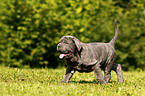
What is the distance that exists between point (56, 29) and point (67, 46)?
1274 centimetres

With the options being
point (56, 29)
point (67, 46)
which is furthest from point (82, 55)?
point (56, 29)

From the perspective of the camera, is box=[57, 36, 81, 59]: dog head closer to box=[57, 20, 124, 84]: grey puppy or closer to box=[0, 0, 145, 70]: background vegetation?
box=[57, 20, 124, 84]: grey puppy

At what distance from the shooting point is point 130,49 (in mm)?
19234

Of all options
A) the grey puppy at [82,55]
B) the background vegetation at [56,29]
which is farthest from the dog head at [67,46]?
the background vegetation at [56,29]

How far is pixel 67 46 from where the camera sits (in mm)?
Result: 6629

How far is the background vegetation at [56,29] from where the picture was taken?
17719 millimetres

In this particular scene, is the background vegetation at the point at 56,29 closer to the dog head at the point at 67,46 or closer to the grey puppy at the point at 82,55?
the grey puppy at the point at 82,55

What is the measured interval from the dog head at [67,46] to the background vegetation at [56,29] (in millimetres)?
11021

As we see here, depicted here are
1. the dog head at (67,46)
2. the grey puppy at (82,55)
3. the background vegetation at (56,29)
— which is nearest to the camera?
the dog head at (67,46)

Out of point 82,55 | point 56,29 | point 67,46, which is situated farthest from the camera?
point 56,29

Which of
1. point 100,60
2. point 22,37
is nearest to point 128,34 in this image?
point 22,37

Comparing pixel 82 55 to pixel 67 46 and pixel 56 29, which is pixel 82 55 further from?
pixel 56 29

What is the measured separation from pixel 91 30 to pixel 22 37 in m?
5.57

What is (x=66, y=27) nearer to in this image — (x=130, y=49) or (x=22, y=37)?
(x=22, y=37)
